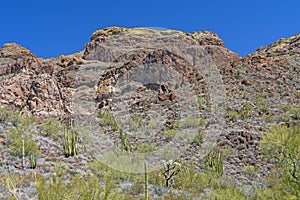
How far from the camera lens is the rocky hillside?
574 inches

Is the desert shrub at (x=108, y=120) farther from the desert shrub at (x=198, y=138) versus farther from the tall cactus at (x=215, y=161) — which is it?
the tall cactus at (x=215, y=161)

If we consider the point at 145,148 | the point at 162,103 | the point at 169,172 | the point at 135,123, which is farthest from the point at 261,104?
the point at 169,172

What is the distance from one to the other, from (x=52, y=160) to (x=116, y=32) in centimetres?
3950

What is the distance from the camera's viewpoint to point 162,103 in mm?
23109

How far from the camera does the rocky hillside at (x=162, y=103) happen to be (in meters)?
14.6

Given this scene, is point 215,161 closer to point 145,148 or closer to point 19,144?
point 145,148

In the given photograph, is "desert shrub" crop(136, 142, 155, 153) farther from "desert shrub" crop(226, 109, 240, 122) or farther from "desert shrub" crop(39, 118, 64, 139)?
"desert shrub" crop(226, 109, 240, 122)

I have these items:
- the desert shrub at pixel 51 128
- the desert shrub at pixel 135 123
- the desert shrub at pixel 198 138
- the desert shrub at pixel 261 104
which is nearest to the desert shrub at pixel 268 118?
the desert shrub at pixel 261 104

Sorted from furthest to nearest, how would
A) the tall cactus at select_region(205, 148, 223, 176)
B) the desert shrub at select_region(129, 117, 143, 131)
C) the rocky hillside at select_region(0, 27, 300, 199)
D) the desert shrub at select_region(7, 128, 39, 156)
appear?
the desert shrub at select_region(129, 117, 143, 131), the rocky hillside at select_region(0, 27, 300, 199), the tall cactus at select_region(205, 148, 223, 176), the desert shrub at select_region(7, 128, 39, 156)

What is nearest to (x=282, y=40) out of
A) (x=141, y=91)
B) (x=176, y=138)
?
(x=141, y=91)

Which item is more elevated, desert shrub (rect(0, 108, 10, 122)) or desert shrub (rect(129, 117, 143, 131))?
desert shrub (rect(0, 108, 10, 122))

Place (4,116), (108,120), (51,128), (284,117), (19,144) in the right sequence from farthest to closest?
(108,120) < (284,117) < (51,128) < (4,116) < (19,144)

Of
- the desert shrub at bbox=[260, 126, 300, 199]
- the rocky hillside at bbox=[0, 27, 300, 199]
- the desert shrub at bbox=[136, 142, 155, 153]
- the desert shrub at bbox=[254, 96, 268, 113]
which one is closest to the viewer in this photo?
the desert shrub at bbox=[260, 126, 300, 199]

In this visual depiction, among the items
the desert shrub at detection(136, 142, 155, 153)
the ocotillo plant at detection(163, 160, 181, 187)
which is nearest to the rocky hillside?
the desert shrub at detection(136, 142, 155, 153)
